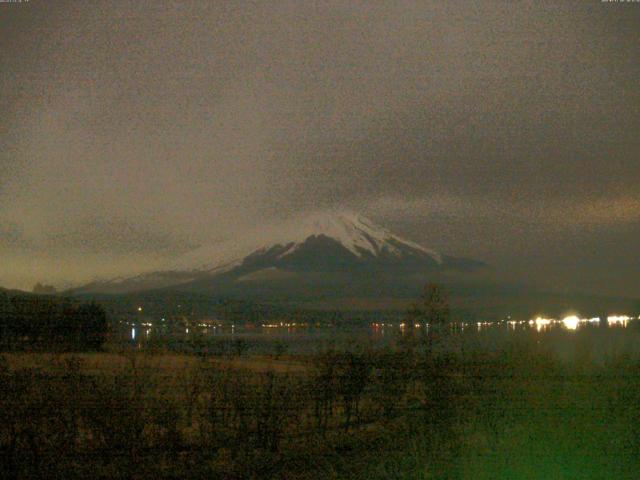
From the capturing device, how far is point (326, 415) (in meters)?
11.5

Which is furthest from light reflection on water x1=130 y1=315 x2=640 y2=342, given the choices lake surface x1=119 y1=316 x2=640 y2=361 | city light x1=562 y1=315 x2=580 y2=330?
city light x1=562 y1=315 x2=580 y2=330

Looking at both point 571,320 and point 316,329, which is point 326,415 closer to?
point 316,329

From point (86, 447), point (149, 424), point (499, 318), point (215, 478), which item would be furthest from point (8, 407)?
point (499, 318)

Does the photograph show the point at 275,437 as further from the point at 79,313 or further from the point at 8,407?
the point at 79,313

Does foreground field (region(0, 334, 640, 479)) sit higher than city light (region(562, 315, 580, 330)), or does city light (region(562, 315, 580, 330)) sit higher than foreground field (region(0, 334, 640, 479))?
city light (region(562, 315, 580, 330))

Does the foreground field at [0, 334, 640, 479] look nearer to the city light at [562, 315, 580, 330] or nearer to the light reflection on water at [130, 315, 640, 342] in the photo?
the light reflection on water at [130, 315, 640, 342]

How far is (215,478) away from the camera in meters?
8.41

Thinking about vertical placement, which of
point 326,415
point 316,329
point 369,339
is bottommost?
point 326,415

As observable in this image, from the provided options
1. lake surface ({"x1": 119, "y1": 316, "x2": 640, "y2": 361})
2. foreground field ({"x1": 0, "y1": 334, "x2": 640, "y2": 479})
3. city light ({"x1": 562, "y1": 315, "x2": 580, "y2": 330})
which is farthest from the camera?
city light ({"x1": 562, "y1": 315, "x2": 580, "y2": 330})

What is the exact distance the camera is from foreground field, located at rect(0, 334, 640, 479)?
27.5 ft

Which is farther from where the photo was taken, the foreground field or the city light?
the city light

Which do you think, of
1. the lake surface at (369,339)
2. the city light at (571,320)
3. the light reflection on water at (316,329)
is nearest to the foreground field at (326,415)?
the lake surface at (369,339)

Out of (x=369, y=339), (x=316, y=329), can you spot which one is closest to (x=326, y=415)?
(x=369, y=339)

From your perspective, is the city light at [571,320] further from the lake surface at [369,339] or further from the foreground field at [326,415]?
the foreground field at [326,415]
